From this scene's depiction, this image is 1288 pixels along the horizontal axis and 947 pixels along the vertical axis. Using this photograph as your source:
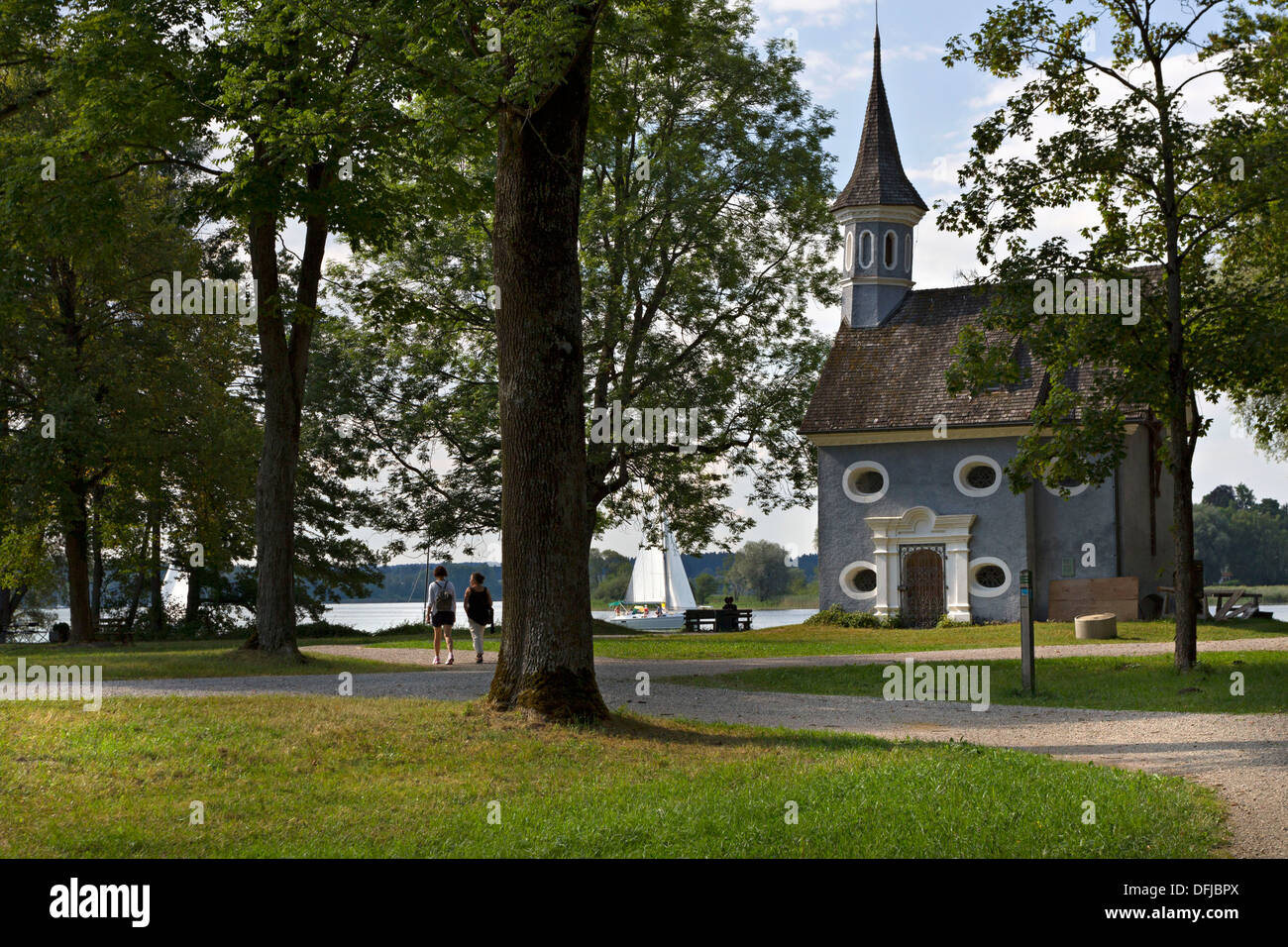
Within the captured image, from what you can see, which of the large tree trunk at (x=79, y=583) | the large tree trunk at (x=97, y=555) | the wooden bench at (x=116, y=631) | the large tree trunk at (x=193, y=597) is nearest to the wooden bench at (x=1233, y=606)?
the large tree trunk at (x=97, y=555)

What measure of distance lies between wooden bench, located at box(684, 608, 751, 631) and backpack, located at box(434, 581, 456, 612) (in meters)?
20.5

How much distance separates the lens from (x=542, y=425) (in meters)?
12.1

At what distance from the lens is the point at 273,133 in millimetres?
15258

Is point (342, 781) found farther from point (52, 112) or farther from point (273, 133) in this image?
point (52, 112)

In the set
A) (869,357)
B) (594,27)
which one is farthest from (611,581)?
(594,27)

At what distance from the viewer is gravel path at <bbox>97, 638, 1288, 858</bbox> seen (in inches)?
356

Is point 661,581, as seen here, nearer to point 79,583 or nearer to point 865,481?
point 865,481

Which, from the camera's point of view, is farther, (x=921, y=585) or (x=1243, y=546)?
(x=1243, y=546)

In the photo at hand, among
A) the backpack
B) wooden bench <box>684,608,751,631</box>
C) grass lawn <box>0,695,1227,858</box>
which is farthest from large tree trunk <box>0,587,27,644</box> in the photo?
grass lawn <box>0,695,1227,858</box>

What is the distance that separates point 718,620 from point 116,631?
19152mm

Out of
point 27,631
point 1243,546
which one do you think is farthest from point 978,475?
point 1243,546

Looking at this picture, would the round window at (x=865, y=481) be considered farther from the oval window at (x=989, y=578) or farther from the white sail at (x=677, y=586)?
the white sail at (x=677, y=586)
